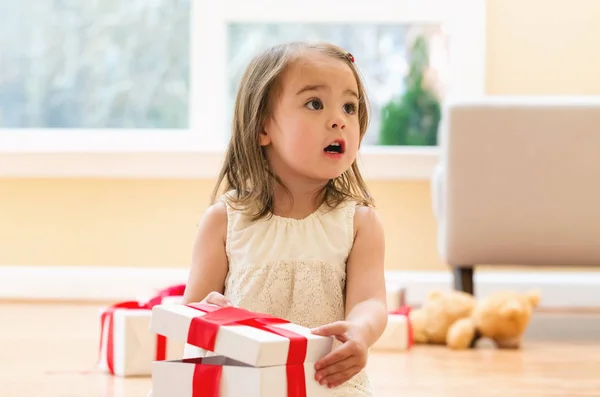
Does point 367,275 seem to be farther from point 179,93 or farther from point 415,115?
point 179,93

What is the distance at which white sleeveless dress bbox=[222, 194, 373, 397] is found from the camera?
115 cm

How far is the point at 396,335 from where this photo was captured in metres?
2.08

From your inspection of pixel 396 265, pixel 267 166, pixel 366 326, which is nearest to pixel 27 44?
pixel 396 265

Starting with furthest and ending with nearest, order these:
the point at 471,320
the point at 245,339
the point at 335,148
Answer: the point at 471,320, the point at 335,148, the point at 245,339

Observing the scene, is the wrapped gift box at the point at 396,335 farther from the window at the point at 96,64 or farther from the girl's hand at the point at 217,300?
the window at the point at 96,64

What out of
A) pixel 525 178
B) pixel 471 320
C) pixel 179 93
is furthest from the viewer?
pixel 179 93

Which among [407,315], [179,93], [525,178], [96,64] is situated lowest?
[407,315]

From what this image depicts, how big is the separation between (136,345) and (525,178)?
1.21 metres

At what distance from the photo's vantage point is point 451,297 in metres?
2.31

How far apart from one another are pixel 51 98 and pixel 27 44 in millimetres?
227

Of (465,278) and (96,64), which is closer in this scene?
(465,278)

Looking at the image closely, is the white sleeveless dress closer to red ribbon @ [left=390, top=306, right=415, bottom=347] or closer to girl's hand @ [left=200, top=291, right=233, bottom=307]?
girl's hand @ [left=200, top=291, right=233, bottom=307]

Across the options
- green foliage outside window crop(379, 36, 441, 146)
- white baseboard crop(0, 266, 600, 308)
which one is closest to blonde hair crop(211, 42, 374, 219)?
white baseboard crop(0, 266, 600, 308)

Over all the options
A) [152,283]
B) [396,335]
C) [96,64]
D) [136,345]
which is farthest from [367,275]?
[96,64]
